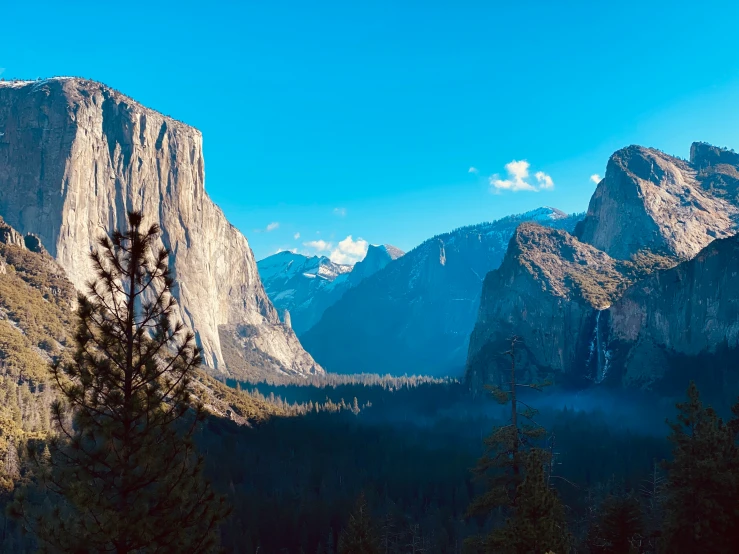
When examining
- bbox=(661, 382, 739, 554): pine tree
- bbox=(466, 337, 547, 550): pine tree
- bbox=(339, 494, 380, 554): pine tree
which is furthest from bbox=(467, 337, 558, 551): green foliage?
bbox=(339, 494, 380, 554): pine tree

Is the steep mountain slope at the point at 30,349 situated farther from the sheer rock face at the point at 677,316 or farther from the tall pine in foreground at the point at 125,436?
the sheer rock face at the point at 677,316

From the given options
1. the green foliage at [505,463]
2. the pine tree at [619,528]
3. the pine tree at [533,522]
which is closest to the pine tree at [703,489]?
the pine tree at [619,528]

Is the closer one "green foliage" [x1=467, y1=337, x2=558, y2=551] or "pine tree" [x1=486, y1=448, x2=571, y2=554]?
"pine tree" [x1=486, y1=448, x2=571, y2=554]

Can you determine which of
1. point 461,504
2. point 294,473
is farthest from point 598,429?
point 294,473

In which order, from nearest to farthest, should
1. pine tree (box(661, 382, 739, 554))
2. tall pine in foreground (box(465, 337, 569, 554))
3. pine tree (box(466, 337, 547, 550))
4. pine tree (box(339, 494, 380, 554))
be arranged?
1. tall pine in foreground (box(465, 337, 569, 554))
2. pine tree (box(466, 337, 547, 550))
3. pine tree (box(661, 382, 739, 554))
4. pine tree (box(339, 494, 380, 554))

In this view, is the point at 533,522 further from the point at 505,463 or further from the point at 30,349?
the point at 30,349

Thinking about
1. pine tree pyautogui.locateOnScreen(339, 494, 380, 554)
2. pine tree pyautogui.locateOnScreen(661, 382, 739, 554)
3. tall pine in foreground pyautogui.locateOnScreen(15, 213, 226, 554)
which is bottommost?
pine tree pyautogui.locateOnScreen(339, 494, 380, 554)

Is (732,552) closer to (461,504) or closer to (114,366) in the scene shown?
(114,366)

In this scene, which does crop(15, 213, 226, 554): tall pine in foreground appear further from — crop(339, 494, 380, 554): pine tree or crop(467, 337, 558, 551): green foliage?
crop(339, 494, 380, 554): pine tree
